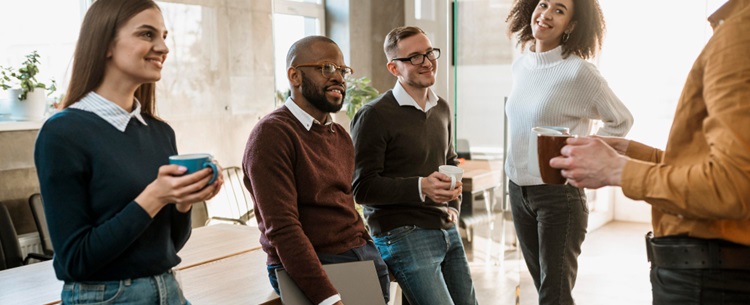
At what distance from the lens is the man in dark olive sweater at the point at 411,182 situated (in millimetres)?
2131

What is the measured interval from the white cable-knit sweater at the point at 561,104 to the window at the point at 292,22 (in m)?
2.58

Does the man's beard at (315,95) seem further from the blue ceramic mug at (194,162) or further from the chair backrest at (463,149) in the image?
the chair backrest at (463,149)

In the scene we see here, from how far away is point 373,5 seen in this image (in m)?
3.49

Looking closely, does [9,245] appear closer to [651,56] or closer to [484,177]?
[484,177]

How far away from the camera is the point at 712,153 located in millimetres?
1141

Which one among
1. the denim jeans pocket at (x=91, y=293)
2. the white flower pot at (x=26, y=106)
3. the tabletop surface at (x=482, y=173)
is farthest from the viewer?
the white flower pot at (x=26, y=106)

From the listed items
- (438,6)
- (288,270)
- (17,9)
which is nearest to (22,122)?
(17,9)

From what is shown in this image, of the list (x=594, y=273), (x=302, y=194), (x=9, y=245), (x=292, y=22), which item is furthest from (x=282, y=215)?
(x=292, y=22)

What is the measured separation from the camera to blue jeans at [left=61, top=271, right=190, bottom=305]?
4.33 ft

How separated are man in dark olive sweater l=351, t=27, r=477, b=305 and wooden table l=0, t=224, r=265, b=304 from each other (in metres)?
0.48

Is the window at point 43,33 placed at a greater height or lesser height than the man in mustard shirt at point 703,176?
greater

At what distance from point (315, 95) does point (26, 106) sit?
2592 mm

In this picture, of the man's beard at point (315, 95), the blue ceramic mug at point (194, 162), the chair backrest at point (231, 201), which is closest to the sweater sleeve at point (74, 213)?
the blue ceramic mug at point (194, 162)

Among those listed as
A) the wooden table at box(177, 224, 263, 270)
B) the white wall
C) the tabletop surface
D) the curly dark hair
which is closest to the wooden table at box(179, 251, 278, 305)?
the wooden table at box(177, 224, 263, 270)
